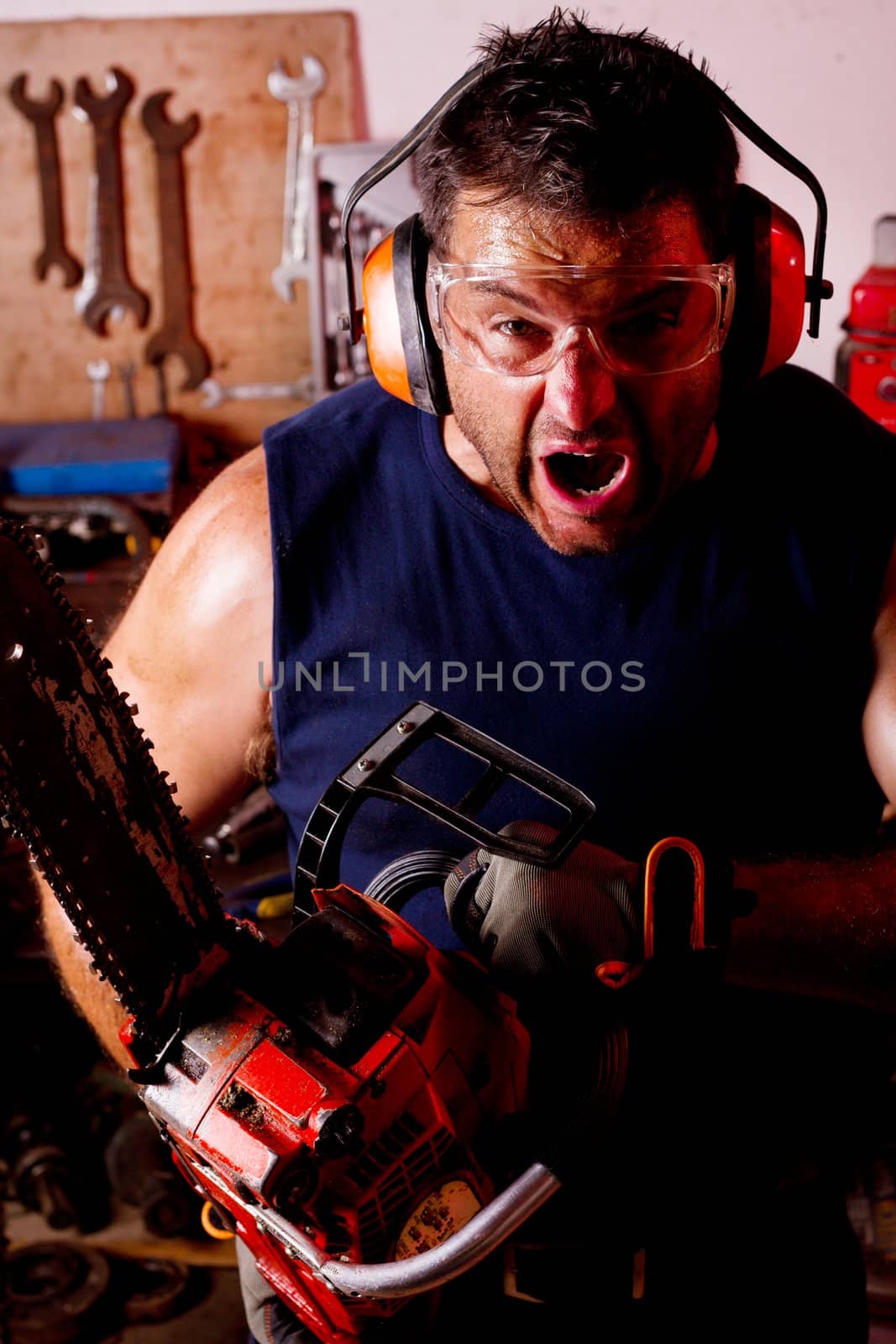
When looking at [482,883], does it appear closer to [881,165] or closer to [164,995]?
[164,995]

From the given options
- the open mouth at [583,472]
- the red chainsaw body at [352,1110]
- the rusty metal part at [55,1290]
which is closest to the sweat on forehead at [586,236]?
the open mouth at [583,472]

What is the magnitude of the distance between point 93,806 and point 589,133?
0.85 metres

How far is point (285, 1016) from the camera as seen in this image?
3.38ft

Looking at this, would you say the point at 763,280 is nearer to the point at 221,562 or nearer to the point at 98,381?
the point at 221,562

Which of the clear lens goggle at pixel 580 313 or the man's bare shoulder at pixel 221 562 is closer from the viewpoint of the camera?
the clear lens goggle at pixel 580 313

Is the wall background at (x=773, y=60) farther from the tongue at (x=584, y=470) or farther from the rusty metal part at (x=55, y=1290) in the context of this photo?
the rusty metal part at (x=55, y=1290)

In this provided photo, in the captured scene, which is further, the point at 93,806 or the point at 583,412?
the point at 583,412

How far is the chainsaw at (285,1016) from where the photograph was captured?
95 cm

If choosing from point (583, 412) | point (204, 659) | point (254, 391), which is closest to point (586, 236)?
point (583, 412)

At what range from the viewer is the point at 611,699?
1.45m

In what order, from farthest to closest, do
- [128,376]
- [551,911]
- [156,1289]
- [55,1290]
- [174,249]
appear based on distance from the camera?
[128,376] < [174,249] < [156,1289] < [55,1290] < [551,911]

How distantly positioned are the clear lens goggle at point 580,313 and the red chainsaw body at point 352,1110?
0.65m

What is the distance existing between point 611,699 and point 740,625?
0.19m

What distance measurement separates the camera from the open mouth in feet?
4.44
